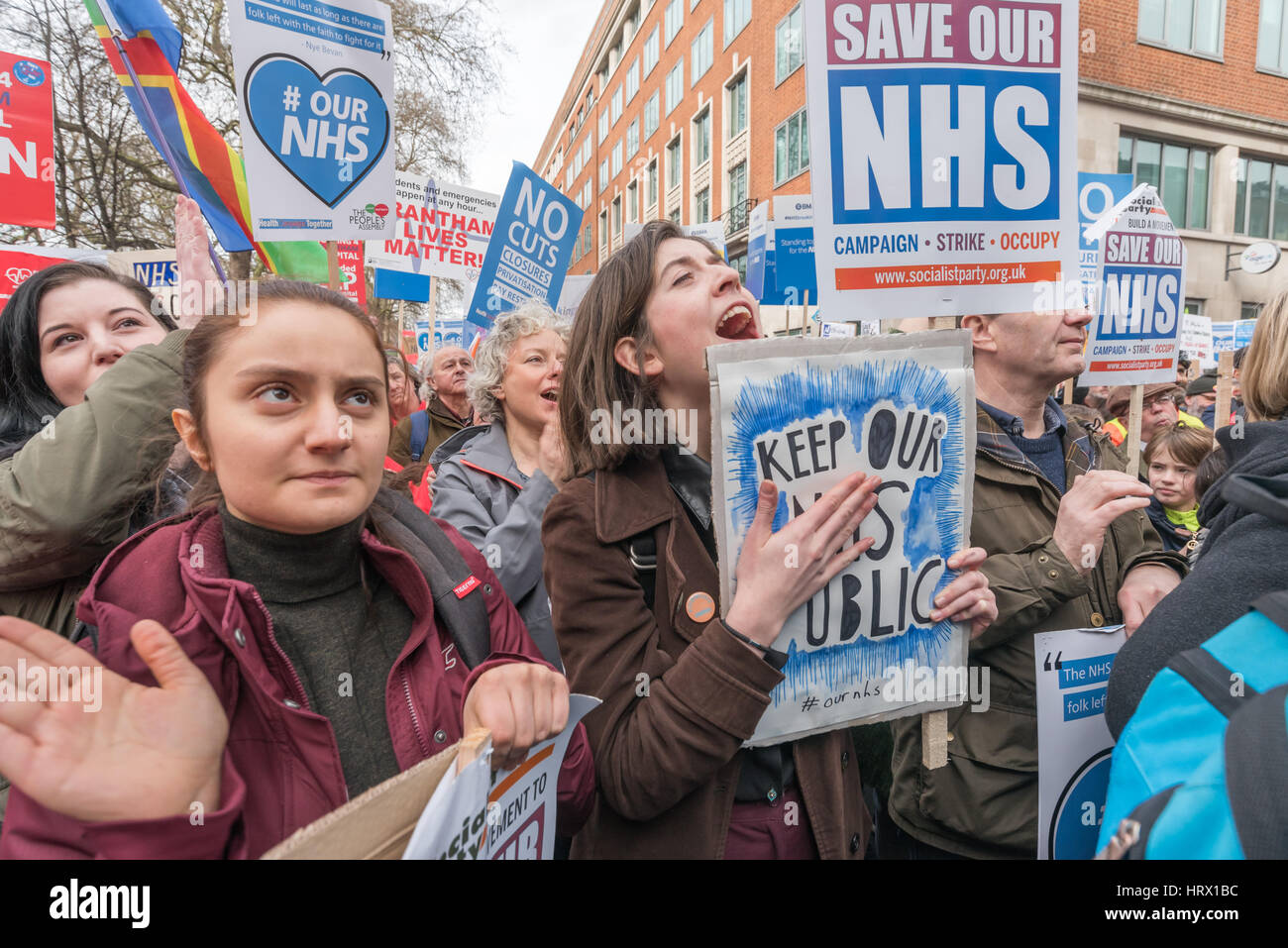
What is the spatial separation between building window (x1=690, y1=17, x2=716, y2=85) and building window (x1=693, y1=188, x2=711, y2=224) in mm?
4174

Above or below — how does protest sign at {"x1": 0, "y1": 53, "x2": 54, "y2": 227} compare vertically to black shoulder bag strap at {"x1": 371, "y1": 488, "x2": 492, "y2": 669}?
above

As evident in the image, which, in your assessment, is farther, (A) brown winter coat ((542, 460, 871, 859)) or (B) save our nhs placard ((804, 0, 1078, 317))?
(B) save our nhs placard ((804, 0, 1078, 317))

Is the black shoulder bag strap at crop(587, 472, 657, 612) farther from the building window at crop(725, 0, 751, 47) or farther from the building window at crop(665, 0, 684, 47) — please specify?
the building window at crop(665, 0, 684, 47)

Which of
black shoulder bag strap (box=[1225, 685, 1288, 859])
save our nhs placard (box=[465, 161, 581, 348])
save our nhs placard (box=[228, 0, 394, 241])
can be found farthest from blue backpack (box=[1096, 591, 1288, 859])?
save our nhs placard (box=[465, 161, 581, 348])

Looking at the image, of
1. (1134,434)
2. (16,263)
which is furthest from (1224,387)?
(16,263)

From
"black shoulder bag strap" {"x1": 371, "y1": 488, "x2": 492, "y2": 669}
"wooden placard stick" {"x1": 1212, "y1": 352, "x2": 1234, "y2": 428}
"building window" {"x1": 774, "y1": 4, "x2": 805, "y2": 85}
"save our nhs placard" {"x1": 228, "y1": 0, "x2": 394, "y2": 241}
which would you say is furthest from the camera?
"building window" {"x1": 774, "y1": 4, "x2": 805, "y2": 85}

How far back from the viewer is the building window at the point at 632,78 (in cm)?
3622

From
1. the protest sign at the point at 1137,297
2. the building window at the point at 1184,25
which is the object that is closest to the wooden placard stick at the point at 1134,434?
the protest sign at the point at 1137,297

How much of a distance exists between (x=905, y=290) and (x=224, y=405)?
1.49 metres

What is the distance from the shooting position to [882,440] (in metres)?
1.49

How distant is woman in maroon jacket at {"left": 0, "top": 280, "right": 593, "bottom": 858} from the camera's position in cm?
86

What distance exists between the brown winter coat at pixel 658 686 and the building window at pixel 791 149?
20.8m

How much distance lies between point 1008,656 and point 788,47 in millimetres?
23631
